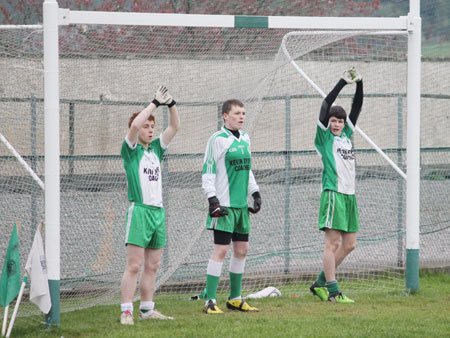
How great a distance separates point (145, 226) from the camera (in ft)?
18.7

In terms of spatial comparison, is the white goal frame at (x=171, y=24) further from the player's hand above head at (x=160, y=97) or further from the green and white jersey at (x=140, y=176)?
the player's hand above head at (x=160, y=97)

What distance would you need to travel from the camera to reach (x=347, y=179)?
6773 mm

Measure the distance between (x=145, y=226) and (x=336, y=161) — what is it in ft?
6.56

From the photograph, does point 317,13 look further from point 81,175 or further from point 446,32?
point 81,175

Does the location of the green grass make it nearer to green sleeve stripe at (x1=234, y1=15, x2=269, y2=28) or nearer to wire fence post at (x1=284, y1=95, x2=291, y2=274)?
wire fence post at (x1=284, y1=95, x2=291, y2=274)

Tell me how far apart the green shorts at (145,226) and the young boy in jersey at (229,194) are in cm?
50

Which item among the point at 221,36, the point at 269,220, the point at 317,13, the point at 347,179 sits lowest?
the point at 269,220

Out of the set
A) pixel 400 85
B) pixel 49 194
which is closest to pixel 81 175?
pixel 49 194

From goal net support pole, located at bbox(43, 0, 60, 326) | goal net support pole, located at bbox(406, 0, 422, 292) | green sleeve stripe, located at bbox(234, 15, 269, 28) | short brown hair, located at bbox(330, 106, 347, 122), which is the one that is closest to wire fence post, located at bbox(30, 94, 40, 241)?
goal net support pole, located at bbox(43, 0, 60, 326)

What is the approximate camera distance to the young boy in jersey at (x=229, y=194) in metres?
6.17

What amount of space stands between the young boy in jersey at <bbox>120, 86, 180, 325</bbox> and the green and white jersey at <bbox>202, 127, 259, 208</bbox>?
47 cm

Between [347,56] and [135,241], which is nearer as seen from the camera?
[135,241]

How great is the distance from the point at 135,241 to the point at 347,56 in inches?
160

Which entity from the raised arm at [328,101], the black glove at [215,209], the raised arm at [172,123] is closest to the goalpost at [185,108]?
the raised arm at [328,101]
